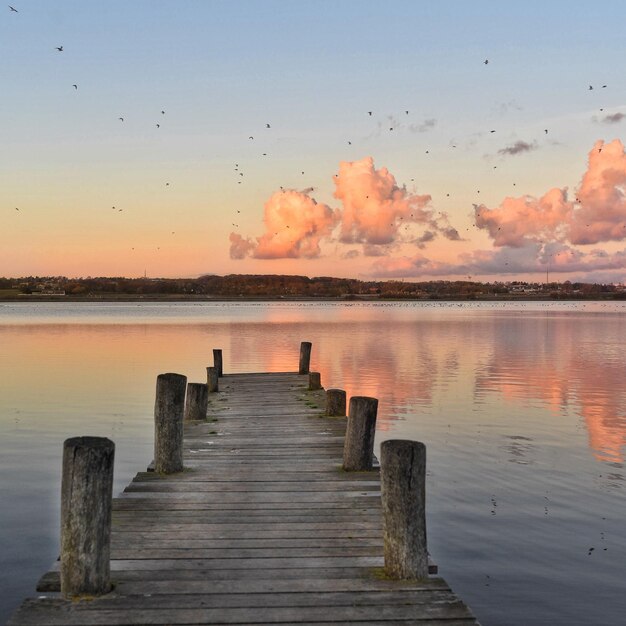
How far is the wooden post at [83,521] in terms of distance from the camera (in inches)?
261

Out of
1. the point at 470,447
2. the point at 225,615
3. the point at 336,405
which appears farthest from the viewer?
the point at 470,447

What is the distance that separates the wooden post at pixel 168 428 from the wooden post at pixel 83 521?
180 inches

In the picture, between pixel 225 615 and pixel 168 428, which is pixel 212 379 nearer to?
pixel 168 428

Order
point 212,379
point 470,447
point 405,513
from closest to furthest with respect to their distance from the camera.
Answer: point 405,513, point 470,447, point 212,379

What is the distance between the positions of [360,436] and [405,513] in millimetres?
4183

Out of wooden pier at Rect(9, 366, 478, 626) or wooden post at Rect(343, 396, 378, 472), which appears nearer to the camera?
wooden pier at Rect(9, 366, 478, 626)

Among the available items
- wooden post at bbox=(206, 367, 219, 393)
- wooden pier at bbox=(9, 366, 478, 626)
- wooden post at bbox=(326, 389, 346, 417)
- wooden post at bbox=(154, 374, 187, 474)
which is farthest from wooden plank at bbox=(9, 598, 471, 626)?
wooden post at bbox=(206, 367, 219, 393)

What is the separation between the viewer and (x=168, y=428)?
448 inches

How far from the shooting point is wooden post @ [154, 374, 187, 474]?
11.4 meters

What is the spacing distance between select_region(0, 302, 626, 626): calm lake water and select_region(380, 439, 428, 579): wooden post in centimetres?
255

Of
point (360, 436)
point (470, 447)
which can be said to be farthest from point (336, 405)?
point (360, 436)

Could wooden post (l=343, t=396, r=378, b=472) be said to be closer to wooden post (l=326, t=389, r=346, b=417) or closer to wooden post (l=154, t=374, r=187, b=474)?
wooden post (l=154, t=374, r=187, b=474)

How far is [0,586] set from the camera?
32.1 feet

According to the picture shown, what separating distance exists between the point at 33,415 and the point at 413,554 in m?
20.2
